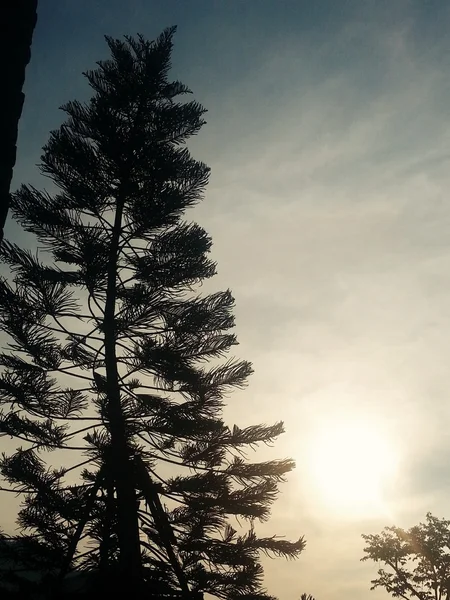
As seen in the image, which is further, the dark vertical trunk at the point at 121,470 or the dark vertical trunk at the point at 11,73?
the dark vertical trunk at the point at 121,470

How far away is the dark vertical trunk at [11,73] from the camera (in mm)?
1629

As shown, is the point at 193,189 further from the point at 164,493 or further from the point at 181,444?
the point at 164,493

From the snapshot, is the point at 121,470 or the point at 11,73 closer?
the point at 11,73

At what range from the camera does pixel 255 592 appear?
8008mm

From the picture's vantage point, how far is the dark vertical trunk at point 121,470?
6.67 meters

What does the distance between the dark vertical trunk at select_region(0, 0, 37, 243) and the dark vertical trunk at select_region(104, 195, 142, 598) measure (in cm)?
595

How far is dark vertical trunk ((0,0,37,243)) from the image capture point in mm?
1629

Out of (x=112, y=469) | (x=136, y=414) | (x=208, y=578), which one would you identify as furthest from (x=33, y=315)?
(x=208, y=578)

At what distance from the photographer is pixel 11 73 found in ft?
5.56

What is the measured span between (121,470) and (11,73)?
21.4ft

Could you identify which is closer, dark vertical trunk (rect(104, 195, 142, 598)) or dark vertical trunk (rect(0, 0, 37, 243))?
dark vertical trunk (rect(0, 0, 37, 243))

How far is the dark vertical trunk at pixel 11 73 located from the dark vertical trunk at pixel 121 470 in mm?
5945

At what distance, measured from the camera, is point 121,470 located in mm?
7328

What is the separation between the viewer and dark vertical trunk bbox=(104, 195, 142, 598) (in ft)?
21.9
